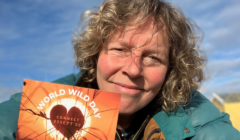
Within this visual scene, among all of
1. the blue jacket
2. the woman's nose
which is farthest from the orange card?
the blue jacket

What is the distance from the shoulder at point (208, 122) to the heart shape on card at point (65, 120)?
1.18m

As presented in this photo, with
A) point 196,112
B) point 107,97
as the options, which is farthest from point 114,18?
point 196,112

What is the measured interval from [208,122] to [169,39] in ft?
2.90

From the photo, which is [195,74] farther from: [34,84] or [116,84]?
[34,84]

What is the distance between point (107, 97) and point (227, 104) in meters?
9.10

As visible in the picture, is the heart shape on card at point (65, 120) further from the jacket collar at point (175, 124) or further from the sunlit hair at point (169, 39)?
the jacket collar at point (175, 124)

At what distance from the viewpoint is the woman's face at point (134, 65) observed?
1723mm

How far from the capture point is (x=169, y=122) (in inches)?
79.1

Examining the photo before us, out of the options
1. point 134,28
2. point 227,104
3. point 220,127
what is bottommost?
point 227,104

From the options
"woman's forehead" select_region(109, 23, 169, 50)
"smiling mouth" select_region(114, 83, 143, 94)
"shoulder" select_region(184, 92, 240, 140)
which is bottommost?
"shoulder" select_region(184, 92, 240, 140)

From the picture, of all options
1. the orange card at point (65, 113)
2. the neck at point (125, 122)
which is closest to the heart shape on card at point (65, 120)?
the orange card at point (65, 113)

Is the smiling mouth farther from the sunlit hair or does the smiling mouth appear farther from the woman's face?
the sunlit hair

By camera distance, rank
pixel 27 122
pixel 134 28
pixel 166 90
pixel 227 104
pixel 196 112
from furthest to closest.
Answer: pixel 227 104
pixel 166 90
pixel 196 112
pixel 134 28
pixel 27 122

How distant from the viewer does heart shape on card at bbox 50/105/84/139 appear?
1.31 meters
